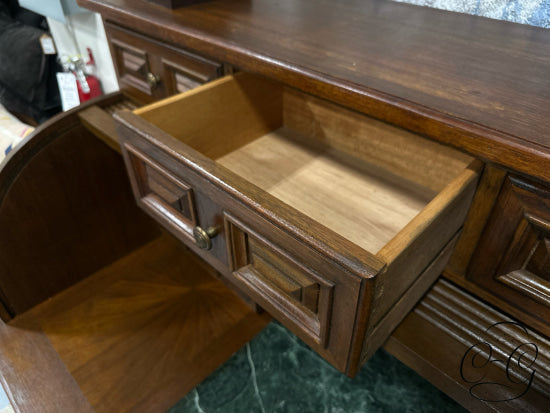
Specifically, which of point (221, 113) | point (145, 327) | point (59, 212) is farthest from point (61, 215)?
point (221, 113)

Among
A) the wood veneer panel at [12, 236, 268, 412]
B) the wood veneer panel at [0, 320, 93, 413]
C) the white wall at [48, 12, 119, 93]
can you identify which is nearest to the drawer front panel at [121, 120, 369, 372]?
the wood veneer panel at [12, 236, 268, 412]

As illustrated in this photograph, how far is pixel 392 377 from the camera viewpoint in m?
0.73

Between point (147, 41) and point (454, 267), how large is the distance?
66 centimetres

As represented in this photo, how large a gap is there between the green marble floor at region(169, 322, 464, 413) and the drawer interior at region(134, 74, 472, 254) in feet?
1.02

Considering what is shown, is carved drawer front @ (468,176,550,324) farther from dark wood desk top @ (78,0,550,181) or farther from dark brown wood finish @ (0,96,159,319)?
dark brown wood finish @ (0,96,159,319)

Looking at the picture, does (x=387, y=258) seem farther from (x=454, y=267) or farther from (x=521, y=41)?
(x=521, y=41)

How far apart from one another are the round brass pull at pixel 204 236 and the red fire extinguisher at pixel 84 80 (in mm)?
1214

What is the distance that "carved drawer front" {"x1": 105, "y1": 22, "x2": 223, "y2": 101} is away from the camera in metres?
0.70

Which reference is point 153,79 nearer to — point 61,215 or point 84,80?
point 61,215

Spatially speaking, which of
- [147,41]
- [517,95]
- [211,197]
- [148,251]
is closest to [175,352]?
[148,251]

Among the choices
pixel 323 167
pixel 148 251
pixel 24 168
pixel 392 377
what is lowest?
pixel 148 251

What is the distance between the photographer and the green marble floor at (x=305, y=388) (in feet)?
2.27

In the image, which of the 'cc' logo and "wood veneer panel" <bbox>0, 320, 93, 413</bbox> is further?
"wood veneer panel" <bbox>0, 320, 93, 413</bbox>

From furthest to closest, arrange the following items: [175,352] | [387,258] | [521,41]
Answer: [175,352]
[521,41]
[387,258]
